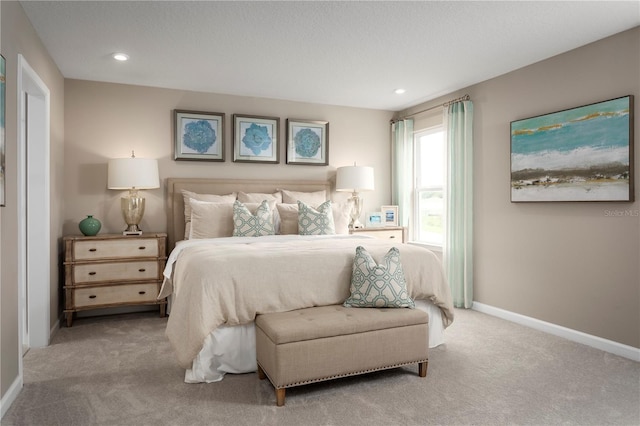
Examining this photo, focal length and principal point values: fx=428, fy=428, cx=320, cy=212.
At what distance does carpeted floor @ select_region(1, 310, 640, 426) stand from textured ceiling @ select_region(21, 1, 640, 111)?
Answer: 2.39 meters

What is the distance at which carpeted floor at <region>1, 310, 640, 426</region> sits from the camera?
7.34ft

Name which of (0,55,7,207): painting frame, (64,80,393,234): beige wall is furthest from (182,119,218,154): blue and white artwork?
(0,55,7,207): painting frame

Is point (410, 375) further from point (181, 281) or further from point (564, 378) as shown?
point (181, 281)

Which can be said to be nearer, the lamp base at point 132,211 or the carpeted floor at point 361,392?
the carpeted floor at point 361,392

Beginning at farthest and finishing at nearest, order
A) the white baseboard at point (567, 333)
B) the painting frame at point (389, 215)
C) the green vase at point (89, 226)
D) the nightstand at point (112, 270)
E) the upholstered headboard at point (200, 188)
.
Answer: the painting frame at point (389, 215)
the upholstered headboard at point (200, 188)
the green vase at point (89, 226)
the nightstand at point (112, 270)
the white baseboard at point (567, 333)

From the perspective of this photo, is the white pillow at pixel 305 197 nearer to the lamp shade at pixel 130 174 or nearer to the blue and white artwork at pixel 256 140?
the blue and white artwork at pixel 256 140

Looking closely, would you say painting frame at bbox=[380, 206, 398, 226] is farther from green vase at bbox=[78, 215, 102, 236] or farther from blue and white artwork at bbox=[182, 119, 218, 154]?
green vase at bbox=[78, 215, 102, 236]

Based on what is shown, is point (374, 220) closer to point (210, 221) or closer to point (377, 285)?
point (210, 221)

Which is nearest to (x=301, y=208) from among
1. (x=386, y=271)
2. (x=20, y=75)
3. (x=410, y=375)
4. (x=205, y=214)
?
(x=205, y=214)

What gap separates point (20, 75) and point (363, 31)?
2.30 m

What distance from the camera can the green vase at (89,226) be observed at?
4117 mm

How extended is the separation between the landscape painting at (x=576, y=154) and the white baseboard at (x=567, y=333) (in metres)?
1.09

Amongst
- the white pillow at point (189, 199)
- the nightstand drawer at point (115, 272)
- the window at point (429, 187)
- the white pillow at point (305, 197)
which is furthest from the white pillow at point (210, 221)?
the window at point (429, 187)

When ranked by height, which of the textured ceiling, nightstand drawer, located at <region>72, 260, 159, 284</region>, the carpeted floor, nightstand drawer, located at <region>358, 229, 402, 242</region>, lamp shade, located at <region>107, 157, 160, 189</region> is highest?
the textured ceiling
